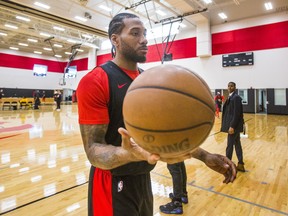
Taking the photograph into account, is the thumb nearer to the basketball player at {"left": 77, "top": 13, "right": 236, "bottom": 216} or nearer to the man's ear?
the basketball player at {"left": 77, "top": 13, "right": 236, "bottom": 216}

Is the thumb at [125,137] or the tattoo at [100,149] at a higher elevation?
the thumb at [125,137]

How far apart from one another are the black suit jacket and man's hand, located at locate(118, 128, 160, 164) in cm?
341

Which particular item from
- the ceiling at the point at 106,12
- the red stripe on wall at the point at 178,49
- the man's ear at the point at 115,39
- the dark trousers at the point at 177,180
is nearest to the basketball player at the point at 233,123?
the dark trousers at the point at 177,180

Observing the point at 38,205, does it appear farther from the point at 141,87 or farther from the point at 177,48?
the point at 177,48

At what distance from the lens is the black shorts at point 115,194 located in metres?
1.20

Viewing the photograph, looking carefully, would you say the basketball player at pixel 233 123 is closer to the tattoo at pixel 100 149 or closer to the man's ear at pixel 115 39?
the man's ear at pixel 115 39

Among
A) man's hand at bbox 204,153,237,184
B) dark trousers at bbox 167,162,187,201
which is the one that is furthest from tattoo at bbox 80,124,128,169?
dark trousers at bbox 167,162,187,201

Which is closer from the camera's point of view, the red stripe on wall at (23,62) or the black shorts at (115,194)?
the black shorts at (115,194)

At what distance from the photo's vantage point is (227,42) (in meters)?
14.4

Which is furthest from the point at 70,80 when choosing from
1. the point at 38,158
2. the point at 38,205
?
the point at 38,205

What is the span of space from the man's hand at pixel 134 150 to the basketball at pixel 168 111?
19 mm

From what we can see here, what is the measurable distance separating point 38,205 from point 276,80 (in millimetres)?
14035

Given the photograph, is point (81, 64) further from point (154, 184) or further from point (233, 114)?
point (154, 184)

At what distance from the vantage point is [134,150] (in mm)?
812
